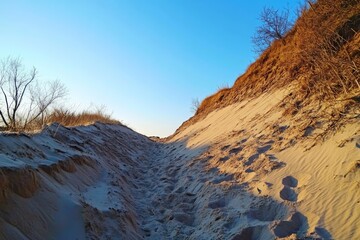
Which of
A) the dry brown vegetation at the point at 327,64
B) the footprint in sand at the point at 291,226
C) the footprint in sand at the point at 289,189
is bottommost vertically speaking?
the footprint in sand at the point at 291,226

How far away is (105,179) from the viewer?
5.30 meters

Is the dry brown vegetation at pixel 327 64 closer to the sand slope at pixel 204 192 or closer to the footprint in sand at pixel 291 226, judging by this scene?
the sand slope at pixel 204 192

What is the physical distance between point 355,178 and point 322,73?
2364 millimetres

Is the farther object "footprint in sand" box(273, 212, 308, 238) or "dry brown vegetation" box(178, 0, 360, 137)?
"dry brown vegetation" box(178, 0, 360, 137)

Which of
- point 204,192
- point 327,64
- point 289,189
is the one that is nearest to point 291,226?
point 289,189

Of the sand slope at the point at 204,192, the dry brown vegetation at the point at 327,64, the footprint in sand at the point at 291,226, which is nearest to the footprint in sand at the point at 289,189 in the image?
the sand slope at the point at 204,192

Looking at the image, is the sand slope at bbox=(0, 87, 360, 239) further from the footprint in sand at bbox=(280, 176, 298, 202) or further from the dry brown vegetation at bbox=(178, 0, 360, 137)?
the dry brown vegetation at bbox=(178, 0, 360, 137)

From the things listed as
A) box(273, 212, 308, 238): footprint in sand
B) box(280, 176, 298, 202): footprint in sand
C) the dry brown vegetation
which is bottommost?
box(273, 212, 308, 238): footprint in sand

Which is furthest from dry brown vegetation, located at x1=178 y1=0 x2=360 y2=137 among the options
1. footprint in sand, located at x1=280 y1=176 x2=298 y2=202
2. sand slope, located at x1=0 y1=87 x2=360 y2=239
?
footprint in sand, located at x1=280 y1=176 x2=298 y2=202

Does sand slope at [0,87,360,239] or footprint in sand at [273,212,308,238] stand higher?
sand slope at [0,87,360,239]

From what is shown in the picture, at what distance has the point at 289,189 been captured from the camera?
13.3ft

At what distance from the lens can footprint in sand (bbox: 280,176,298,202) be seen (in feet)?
12.8

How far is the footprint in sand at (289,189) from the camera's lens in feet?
12.8

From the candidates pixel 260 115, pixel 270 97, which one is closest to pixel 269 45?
pixel 270 97
